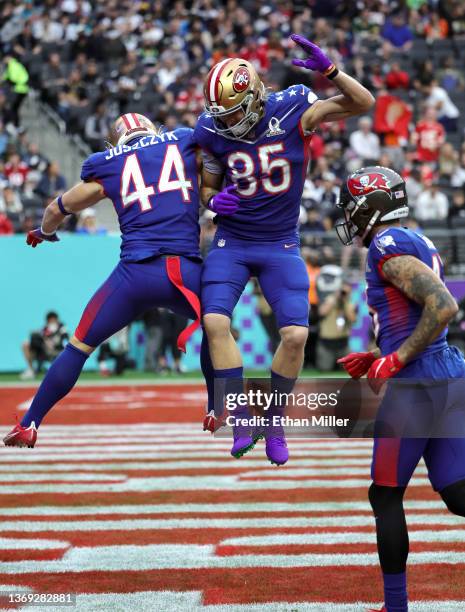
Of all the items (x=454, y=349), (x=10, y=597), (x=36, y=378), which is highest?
(x=454, y=349)

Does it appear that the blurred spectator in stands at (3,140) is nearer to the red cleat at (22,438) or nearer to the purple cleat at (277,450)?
the red cleat at (22,438)

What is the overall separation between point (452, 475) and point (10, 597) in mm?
Result: 1986

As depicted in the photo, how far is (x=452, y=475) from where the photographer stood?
4.57 meters

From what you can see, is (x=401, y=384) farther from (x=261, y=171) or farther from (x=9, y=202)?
(x=9, y=202)

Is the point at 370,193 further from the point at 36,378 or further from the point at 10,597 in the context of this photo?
the point at 36,378

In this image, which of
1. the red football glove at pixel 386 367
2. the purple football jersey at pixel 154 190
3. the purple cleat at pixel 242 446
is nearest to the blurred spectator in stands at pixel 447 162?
the purple football jersey at pixel 154 190

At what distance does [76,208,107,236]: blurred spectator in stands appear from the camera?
53.8ft

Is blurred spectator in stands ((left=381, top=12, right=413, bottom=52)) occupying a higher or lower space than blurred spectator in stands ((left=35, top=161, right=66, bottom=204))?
higher

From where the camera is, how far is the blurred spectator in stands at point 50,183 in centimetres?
1686

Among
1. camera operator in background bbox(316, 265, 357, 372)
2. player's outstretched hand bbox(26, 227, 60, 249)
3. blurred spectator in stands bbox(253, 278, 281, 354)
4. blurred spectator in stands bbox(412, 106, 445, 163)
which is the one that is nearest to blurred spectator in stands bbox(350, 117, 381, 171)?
blurred spectator in stands bbox(412, 106, 445, 163)

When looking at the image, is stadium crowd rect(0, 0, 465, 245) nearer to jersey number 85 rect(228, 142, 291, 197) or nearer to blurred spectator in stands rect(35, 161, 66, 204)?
blurred spectator in stands rect(35, 161, 66, 204)

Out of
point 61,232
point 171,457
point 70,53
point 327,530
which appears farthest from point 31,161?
point 327,530

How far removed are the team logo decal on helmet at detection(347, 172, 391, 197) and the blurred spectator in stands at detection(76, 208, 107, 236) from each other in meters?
11.7

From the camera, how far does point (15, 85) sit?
18.5 metres
